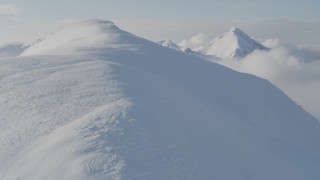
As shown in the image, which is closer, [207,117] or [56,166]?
[56,166]

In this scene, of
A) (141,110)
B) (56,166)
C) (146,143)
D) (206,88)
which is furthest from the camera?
(206,88)

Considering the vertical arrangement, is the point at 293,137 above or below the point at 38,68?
below

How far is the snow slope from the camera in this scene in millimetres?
21656

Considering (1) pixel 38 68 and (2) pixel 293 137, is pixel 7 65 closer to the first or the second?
(1) pixel 38 68

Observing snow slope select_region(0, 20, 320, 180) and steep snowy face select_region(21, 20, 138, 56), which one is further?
steep snowy face select_region(21, 20, 138, 56)

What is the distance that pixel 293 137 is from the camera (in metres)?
35.5

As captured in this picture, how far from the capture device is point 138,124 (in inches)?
976

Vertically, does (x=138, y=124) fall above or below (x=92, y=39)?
above

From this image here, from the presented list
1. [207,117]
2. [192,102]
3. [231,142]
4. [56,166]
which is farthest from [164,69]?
[56,166]

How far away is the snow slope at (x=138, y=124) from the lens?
21656 millimetres

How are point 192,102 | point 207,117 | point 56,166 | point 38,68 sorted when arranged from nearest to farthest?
point 56,166 → point 207,117 → point 192,102 → point 38,68

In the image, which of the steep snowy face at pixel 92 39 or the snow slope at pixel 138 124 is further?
the steep snowy face at pixel 92 39

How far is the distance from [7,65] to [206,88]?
15.2m

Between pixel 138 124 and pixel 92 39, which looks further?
pixel 92 39
